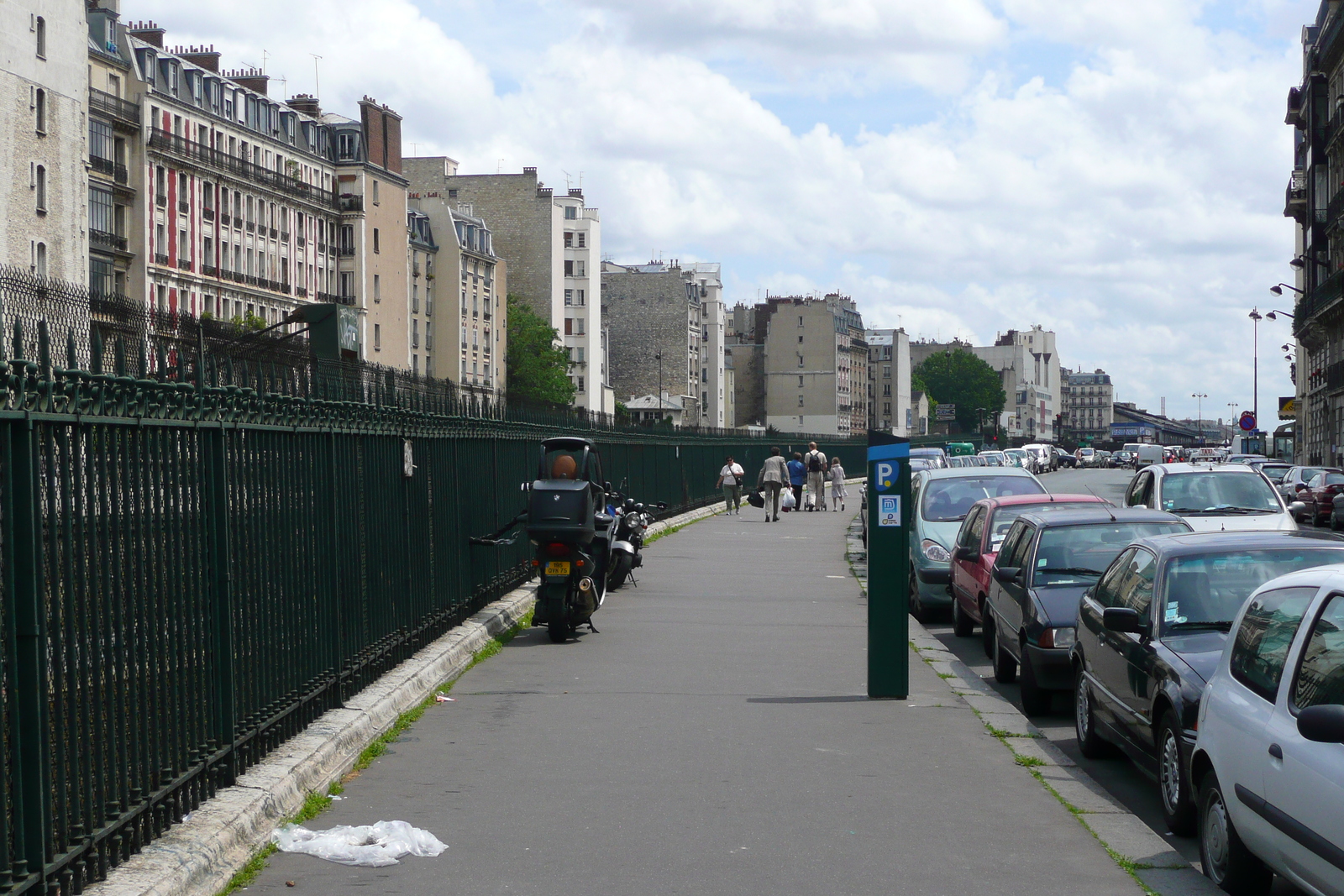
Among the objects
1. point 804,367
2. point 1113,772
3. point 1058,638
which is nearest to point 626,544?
point 1058,638

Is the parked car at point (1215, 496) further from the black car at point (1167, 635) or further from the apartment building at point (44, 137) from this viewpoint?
the apartment building at point (44, 137)

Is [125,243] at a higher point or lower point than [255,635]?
higher

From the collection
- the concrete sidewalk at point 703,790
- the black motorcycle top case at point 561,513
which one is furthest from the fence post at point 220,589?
the black motorcycle top case at point 561,513

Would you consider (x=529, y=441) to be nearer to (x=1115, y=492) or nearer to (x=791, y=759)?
(x=791, y=759)

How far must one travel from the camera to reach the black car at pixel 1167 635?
7895 millimetres

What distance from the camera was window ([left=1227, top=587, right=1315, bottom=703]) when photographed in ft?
20.9

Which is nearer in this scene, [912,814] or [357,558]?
[912,814]

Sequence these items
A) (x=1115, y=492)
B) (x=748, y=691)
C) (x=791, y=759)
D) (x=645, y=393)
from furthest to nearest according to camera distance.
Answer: (x=645, y=393)
(x=1115, y=492)
(x=748, y=691)
(x=791, y=759)

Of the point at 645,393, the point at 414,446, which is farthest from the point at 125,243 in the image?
the point at 645,393

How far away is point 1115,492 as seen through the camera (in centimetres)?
6097

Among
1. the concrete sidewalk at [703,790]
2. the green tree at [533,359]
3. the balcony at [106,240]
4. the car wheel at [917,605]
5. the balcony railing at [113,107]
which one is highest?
the balcony railing at [113,107]

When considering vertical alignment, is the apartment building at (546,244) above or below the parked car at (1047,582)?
above

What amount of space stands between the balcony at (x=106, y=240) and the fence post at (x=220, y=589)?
6017cm

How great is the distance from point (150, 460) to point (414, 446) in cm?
616
